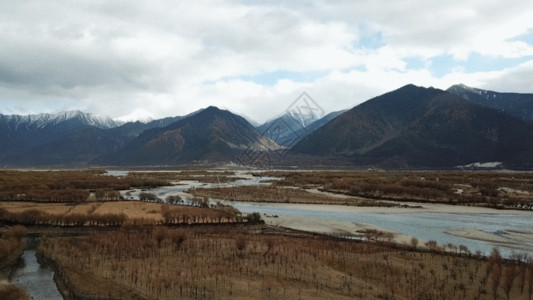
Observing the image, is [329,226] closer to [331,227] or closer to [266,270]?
[331,227]

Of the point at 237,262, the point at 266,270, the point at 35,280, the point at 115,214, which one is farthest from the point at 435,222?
the point at 35,280

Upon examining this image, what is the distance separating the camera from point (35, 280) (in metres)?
24.9

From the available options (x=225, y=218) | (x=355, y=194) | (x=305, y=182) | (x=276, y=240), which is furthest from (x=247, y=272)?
(x=305, y=182)

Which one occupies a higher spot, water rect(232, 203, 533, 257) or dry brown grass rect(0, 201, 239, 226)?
dry brown grass rect(0, 201, 239, 226)

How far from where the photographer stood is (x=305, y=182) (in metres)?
113

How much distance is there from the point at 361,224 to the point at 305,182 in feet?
217

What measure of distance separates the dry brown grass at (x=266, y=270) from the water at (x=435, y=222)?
8.91 meters

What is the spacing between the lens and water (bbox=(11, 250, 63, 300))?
22531 mm

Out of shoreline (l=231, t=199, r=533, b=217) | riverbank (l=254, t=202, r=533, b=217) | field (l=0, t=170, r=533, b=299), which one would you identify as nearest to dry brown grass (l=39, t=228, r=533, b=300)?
field (l=0, t=170, r=533, b=299)

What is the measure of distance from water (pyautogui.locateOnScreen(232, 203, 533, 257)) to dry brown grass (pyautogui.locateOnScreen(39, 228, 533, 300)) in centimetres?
891

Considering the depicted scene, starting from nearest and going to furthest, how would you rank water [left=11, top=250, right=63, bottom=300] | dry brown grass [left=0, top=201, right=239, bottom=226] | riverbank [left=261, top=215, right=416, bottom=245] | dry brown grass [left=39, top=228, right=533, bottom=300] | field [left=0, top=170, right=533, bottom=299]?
dry brown grass [left=39, top=228, right=533, bottom=300], field [left=0, top=170, right=533, bottom=299], water [left=11, top=250, right=63, bottom=300], riverbank [left=261, top=215, right=416, bottom=245], dry brown grass [left=0, top=201, right=239, bottom=226]

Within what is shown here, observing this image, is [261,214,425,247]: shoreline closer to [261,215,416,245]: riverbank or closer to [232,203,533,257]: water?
[261,215,416,245]: riverbank

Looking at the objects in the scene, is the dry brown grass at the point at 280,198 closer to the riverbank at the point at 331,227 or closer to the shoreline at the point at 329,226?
the shoreline at the point at 329,226

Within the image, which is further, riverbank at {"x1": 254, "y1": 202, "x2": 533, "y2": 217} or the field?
riverbank at {"x1": 254, "y1": 202, "x2": 533, "y2": 217}
